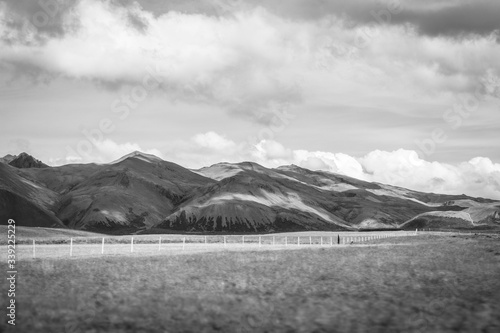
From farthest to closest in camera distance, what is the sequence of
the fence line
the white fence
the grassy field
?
the fence line
the white fence
the grassy field

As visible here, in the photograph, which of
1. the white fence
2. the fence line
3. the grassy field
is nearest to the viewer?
the grassy field

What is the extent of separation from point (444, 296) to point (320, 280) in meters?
8.66

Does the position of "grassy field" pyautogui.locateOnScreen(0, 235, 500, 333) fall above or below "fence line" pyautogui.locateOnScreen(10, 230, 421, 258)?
above

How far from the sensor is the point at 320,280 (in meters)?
30.7

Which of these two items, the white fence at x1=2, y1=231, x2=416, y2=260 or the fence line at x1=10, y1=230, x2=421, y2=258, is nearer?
the white fence at x1=2, y1=231, x2=416, y2=260

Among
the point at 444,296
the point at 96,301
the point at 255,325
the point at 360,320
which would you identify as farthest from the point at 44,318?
the point at 444,296

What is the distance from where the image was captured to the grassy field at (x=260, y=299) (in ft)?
57.4

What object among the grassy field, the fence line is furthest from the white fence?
the grassy field

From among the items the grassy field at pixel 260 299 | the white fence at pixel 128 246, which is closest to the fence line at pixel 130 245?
the white fence at pixel 128 246

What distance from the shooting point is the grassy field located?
17.5 metres

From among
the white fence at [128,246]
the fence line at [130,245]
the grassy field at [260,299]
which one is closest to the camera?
the grassy field at [260,299]

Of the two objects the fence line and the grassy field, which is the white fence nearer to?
the fence line

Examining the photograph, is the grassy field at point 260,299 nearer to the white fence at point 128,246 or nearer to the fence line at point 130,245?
the white fence at point 128,246

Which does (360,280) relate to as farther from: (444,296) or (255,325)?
(255,325)
